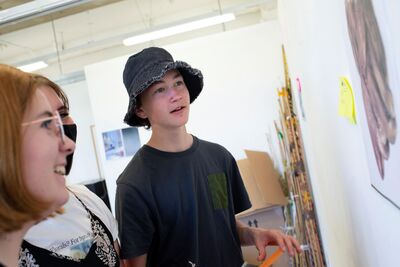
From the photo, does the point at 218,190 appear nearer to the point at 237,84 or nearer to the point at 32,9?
the point at 32,9

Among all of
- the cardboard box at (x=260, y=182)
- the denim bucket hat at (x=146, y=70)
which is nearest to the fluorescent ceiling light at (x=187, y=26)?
the cardboard box at (x=260, y=182)

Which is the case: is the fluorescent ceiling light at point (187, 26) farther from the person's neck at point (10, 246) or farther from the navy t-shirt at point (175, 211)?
the person's neck at point (10, 246)

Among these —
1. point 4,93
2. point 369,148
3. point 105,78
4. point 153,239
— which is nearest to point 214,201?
point 153,239

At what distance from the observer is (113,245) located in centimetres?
135

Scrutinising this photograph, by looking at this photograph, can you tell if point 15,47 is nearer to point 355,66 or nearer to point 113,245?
point 113,245

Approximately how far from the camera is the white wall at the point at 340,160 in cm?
104

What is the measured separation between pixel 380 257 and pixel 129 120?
114cm

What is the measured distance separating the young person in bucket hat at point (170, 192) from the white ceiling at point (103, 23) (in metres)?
3.86

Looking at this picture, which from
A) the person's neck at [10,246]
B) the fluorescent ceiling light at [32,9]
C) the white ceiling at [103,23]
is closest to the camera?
the person's neck at [10,246]

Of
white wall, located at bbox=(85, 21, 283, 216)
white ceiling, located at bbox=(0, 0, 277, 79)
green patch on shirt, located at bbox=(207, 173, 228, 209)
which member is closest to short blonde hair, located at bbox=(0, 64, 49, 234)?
green patch on shirt, located at bbox=(207, 173, 228, 209)

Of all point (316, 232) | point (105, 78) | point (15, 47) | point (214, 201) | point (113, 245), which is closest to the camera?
point (113, 245)

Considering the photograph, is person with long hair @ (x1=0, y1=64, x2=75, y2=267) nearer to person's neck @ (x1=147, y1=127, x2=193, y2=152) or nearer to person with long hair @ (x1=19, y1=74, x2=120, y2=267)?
person with long hair @ (x1=19, y1=74, x2=120, y2=267)

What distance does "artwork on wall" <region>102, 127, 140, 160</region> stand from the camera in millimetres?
5207

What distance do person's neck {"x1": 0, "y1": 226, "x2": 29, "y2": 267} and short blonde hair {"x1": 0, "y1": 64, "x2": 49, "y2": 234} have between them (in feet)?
0.12
